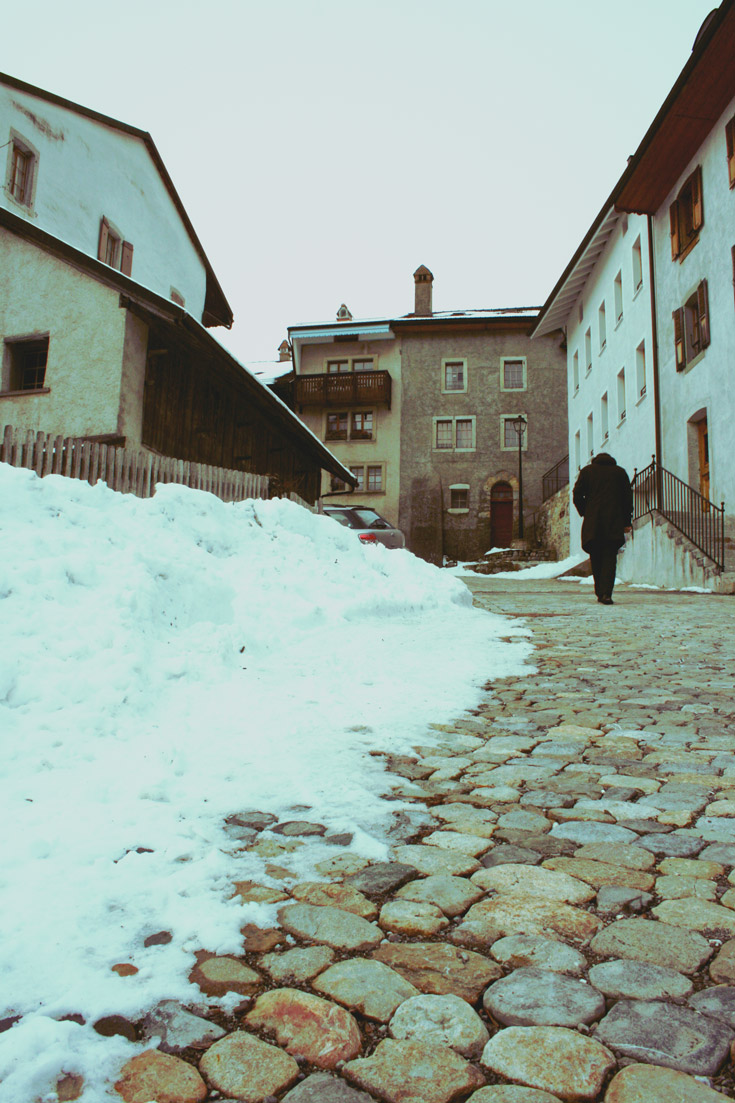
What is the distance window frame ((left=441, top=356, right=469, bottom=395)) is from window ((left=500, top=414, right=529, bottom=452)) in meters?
2.41

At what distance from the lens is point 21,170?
659 inches

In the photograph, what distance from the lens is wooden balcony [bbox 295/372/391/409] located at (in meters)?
35.3

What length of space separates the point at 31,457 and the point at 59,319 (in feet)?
18.5

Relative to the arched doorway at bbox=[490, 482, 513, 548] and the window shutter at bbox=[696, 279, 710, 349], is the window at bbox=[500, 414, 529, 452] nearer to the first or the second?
the arched doorway at bbox=[490, 482, 513, 548]

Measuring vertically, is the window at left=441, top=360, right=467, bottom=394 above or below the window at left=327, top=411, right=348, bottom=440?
above

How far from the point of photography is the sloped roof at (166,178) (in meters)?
17.0

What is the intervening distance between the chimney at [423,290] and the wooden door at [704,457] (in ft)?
78.5

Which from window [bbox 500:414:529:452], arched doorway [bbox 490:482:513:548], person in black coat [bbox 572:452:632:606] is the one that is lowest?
person in black coat [bbox 572:452:632:606]

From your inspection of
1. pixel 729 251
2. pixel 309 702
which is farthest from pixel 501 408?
pixel 309 702

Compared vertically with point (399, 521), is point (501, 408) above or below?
above

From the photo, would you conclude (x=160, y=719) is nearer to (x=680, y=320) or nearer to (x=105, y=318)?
(x=105, y=318)

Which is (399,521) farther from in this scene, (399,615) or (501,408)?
(399,615)

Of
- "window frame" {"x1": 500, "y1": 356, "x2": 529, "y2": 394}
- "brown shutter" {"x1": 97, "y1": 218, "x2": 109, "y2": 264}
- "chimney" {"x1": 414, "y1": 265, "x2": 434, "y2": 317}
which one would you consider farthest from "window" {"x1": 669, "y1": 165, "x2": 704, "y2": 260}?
"chimney" {"x1": 414, "y1": 265, "x2": 434, "y2": 317}

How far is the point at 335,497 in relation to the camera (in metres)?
36.8
